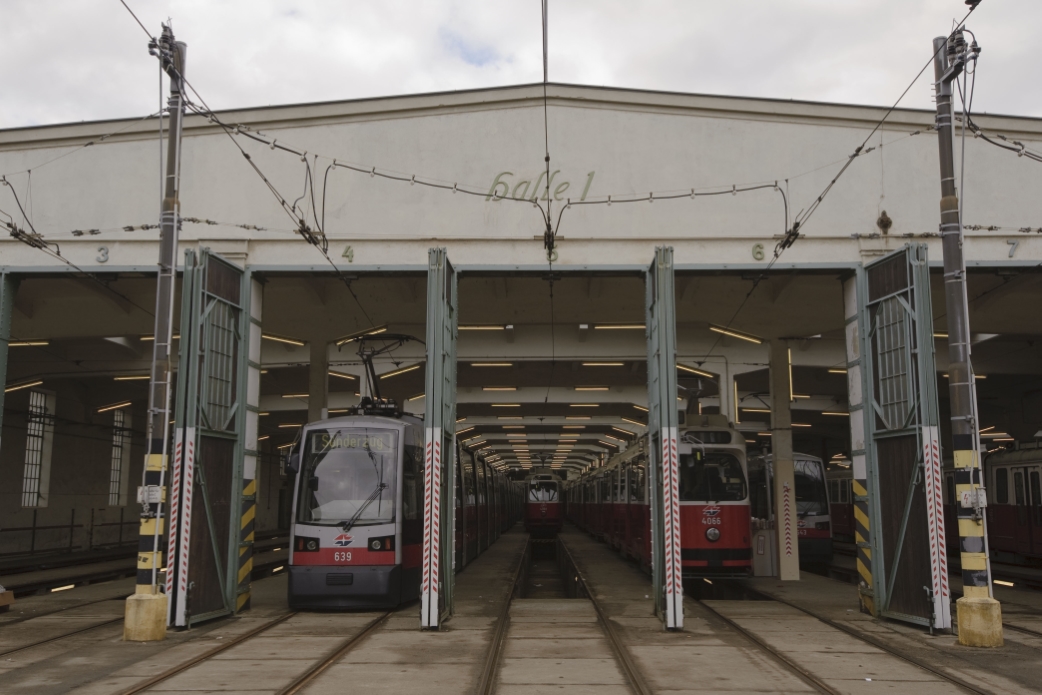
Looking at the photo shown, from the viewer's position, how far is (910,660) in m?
9.73

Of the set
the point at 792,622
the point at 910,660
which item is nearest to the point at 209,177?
the point at 792,622

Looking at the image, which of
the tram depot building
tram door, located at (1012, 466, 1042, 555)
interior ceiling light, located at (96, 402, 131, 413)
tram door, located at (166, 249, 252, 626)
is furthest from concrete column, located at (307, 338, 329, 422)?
tram door, located at (1012, 466, 1042, 555)

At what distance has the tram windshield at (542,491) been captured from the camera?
43.8m

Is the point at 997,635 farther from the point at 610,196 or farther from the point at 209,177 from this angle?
the point at 209,177

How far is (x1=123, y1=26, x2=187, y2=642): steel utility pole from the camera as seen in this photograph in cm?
1096

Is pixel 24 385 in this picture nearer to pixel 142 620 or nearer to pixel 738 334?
pixel 142 620

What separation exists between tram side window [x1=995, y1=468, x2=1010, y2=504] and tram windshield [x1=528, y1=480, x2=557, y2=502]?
21643mm

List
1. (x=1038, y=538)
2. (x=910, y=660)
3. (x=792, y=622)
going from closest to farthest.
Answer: (x=910, y=660) → (x=792, y=622) → (x=1038, y=538)

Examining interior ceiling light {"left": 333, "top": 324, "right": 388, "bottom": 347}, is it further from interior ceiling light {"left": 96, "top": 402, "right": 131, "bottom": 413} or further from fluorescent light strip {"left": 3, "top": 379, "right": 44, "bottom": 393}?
interior ceiling light {"left": 96, "top": 402, "right": 131, "bottom": 413}

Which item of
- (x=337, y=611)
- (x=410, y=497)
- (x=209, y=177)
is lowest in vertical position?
(x=337, y=611)

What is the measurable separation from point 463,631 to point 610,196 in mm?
7131

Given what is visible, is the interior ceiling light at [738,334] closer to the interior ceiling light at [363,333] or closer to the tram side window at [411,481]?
the interior ceiling light at [363,333]

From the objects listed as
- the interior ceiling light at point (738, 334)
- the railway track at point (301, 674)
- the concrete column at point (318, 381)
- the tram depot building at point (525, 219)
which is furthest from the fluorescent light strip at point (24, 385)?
the interior ceiling light at point (738, 334)

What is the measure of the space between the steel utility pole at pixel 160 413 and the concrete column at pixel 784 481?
1260cm
